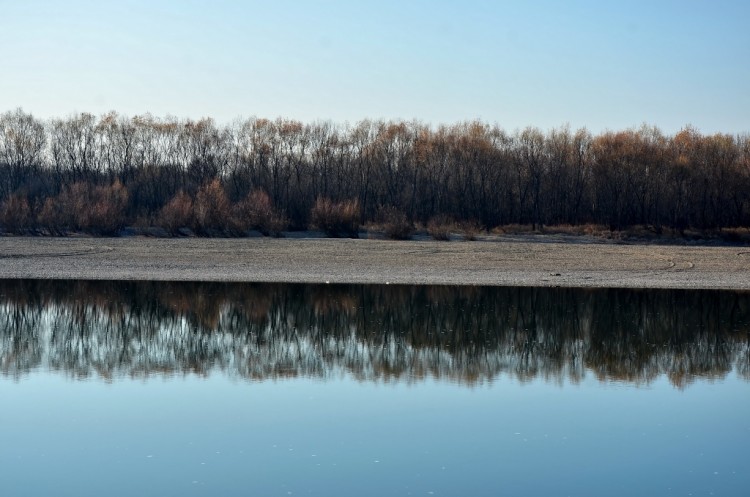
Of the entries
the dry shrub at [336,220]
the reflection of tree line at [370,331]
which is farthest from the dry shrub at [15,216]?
the reflection of tree line at [370,331]

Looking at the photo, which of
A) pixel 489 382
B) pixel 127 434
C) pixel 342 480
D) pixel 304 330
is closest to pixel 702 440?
pixel 489 382

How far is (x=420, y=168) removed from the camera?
64875mm

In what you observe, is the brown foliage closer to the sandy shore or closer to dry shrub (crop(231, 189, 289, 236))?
the sandy shore

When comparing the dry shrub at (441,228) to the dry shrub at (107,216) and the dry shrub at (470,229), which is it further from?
the dry shrub at (107,216)

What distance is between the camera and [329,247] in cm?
3703

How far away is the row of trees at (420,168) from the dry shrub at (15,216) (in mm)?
14310

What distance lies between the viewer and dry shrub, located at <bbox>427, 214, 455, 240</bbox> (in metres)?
45.6

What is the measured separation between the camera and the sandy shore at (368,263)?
2919 centimetres

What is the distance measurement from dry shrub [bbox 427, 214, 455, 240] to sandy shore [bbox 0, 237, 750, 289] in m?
5.15

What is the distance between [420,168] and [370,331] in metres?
A: 46.7

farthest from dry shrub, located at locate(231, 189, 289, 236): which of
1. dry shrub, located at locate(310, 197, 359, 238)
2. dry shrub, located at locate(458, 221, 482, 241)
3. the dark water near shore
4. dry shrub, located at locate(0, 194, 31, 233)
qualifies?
the dark water near shore

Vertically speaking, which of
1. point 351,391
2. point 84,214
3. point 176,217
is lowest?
point 351,391

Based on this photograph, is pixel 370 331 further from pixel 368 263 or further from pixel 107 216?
pixel 107 216

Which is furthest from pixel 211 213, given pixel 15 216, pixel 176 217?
pixel 15 216
